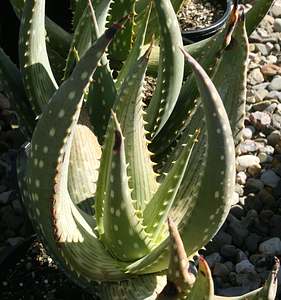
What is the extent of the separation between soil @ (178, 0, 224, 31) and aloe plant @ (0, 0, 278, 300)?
37.1 inches

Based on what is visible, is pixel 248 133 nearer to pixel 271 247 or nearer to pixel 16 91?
pixel 271 247

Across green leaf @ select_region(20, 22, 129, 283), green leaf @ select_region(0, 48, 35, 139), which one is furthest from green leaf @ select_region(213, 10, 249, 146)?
green leaf @ select_region(0, 48, 35, 139)

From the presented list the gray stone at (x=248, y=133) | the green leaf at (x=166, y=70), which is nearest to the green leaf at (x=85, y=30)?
the green leaf at (x=166, y=70)

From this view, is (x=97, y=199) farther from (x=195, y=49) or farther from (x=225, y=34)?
(x=195, y=49)

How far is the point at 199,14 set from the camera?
105 inches

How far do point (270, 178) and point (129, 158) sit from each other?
89 cm

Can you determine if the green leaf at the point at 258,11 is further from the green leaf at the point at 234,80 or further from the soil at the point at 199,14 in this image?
the soil at the point at 199,14

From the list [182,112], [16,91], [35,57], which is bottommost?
[182,112]

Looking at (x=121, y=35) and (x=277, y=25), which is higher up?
(x=121, y=35)

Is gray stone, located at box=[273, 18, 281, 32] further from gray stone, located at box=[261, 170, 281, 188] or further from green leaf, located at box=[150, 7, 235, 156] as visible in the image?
green leaf, located at box=[150, 7, 235, 156]

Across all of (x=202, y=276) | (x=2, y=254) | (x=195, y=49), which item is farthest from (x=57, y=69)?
(x=202, y=276)

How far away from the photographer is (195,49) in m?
1.87

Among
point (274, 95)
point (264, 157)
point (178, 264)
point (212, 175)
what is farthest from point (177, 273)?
point (274, 95)

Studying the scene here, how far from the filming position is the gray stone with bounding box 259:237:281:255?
1978 millimetres
